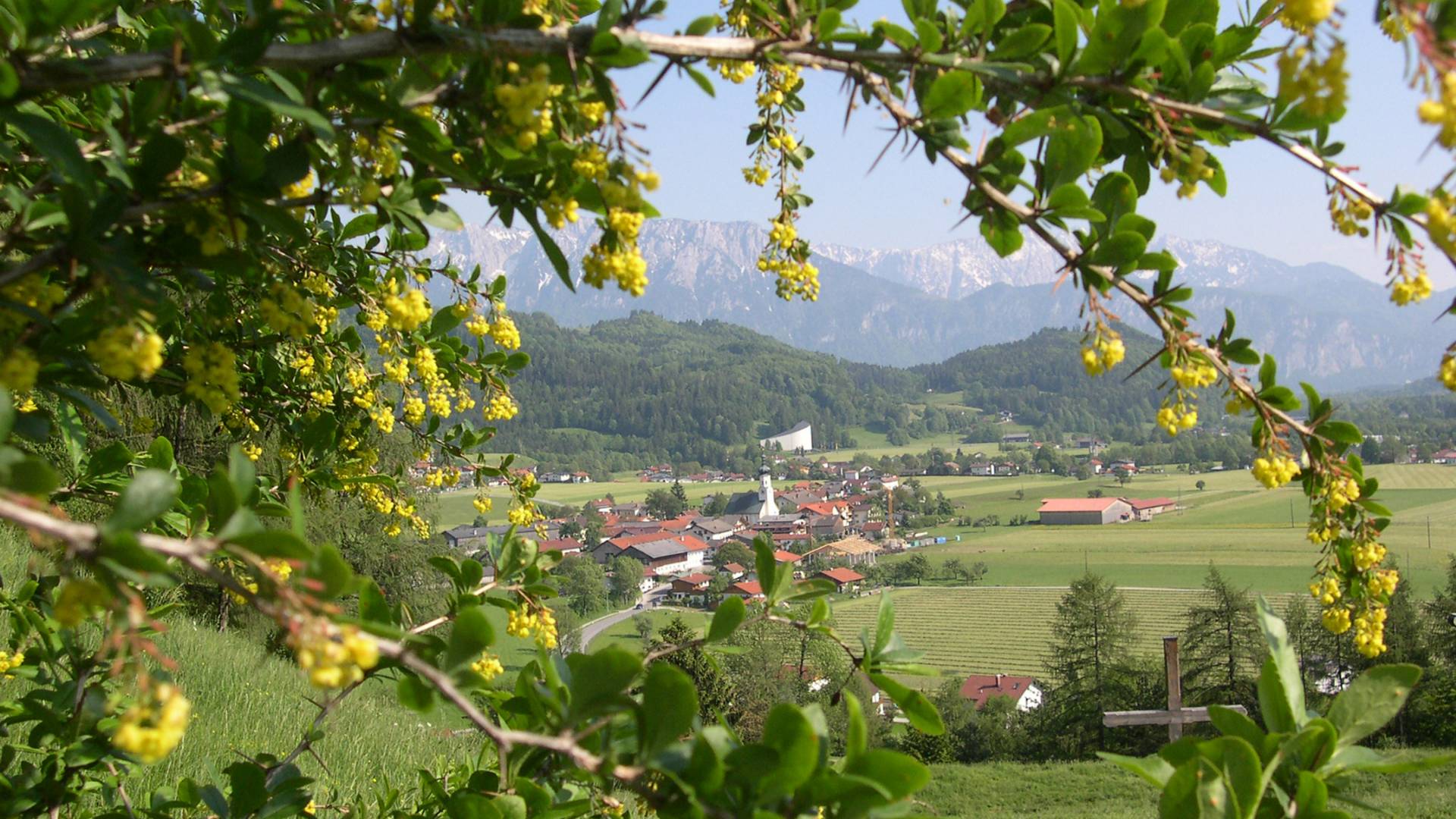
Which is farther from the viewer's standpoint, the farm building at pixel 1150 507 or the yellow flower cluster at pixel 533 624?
the farm building at pixel 1150 507

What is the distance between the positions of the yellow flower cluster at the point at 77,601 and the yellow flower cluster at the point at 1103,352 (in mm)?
1521

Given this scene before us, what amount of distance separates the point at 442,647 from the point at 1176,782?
1.06 metres

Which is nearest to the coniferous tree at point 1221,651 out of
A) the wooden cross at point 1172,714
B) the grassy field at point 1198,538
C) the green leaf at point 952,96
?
the grassy field at point 1198,538

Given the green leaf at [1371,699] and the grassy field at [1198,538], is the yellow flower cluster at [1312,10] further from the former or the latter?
the grassy field at [1198,538]

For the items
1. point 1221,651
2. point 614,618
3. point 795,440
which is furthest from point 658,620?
point 795,440

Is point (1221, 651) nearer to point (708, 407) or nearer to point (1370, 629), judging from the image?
point (1370, 629)

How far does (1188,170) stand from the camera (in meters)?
1.65

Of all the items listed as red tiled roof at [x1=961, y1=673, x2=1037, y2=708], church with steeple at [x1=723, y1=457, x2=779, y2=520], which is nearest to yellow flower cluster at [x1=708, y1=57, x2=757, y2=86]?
red tiled roof at [x1=961, y1=673, x2=1037, y2=708]

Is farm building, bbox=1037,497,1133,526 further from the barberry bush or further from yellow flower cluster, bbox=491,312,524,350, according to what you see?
the barberry bush

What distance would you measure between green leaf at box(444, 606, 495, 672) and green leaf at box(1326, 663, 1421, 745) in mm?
1180

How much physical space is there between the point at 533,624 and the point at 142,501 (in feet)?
4.66

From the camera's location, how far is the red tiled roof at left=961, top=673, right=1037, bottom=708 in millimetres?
46844

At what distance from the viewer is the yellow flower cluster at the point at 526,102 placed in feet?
4.38

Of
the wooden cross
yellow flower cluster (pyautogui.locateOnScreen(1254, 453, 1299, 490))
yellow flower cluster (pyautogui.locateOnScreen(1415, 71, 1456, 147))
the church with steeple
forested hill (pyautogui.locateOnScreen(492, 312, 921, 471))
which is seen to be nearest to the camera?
yellow flower cluster (pyautogui.locateOnScreen(1415, 71, 1456, 147))
